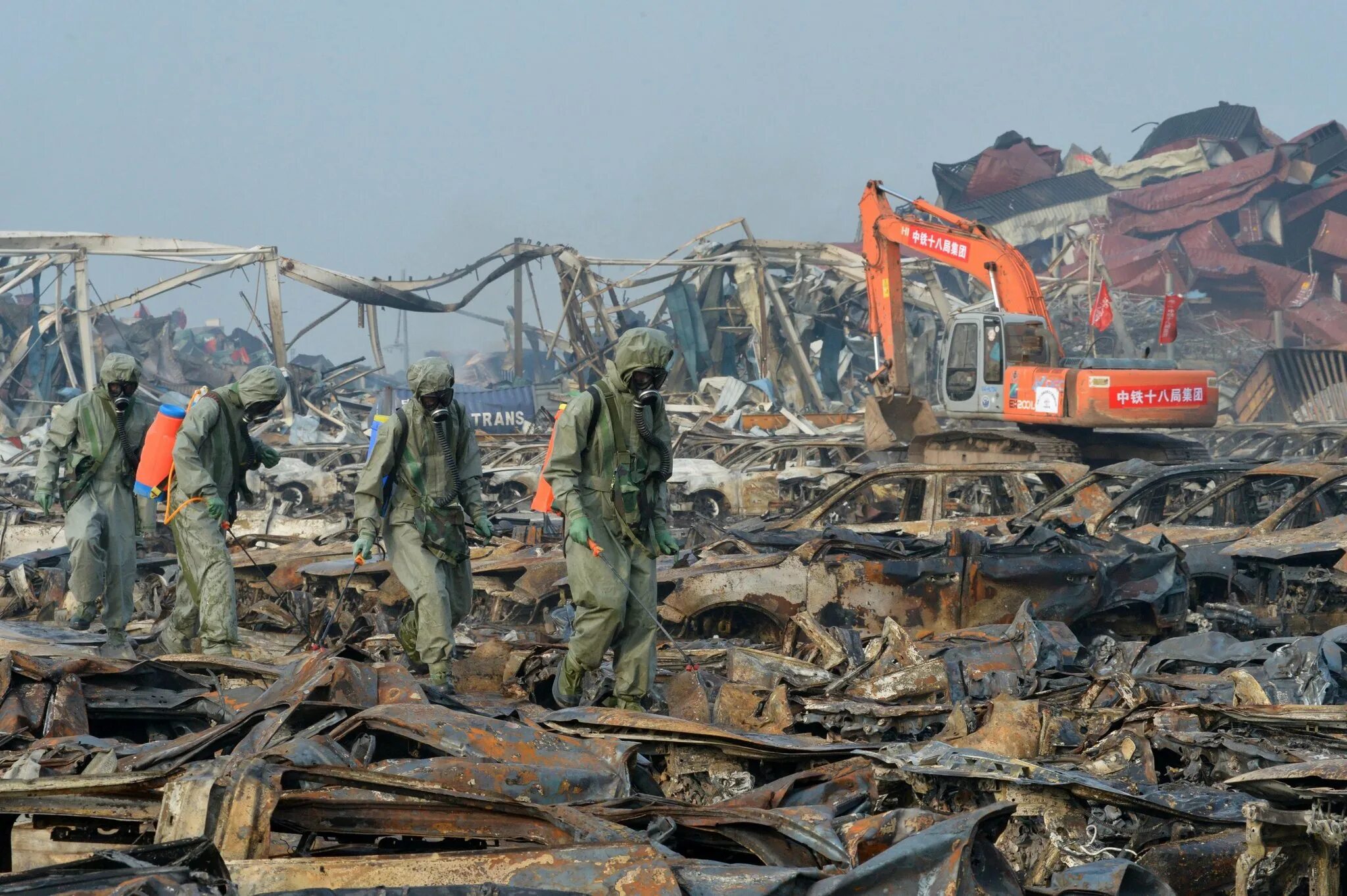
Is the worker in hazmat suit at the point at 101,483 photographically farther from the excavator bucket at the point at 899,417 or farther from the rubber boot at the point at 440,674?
the excavator bucket at the point at 899,417

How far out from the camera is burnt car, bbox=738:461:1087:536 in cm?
977

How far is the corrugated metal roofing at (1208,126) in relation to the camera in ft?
153

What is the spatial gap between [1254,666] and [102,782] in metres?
5.04

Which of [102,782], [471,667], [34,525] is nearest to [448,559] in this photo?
[471,667]

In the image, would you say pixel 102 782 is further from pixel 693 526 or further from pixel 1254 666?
pixel 693 526

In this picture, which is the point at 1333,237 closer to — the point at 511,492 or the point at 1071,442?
the point at 1071,442

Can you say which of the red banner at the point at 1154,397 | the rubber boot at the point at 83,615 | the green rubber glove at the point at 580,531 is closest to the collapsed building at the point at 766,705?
the rubber boot at the point at 83,615

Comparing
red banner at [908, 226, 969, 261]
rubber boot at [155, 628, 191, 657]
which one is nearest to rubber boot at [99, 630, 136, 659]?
rubber boot at [155, 628, 191, 657]

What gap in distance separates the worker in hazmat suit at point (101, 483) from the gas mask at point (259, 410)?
983mm

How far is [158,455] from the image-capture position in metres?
7.75

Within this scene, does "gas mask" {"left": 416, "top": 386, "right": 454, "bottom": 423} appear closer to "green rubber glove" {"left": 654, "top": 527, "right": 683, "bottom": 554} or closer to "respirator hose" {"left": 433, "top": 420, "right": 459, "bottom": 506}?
"respirator hose" {"left": 433, "top": 420, "right": 459, "bottom": 506}

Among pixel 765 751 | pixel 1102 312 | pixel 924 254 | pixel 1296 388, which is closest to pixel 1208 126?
pixel 1296 388

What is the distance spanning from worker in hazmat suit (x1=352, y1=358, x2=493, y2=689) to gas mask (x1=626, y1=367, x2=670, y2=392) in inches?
Answer: 38.1

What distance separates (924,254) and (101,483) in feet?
41.7
